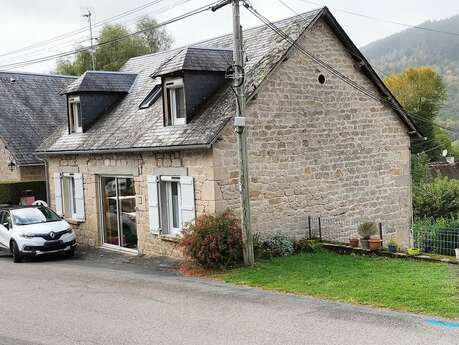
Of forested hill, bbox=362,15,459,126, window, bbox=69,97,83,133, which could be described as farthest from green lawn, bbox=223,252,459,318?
forested hill, bbox=362,15,459,126

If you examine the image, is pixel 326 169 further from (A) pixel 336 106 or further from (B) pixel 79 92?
(B) pixel 79 92

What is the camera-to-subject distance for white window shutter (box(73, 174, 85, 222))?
19.4m

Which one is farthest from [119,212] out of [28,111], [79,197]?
[28,111]

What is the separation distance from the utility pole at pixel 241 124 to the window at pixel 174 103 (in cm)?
307

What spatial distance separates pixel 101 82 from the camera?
19.9 meters

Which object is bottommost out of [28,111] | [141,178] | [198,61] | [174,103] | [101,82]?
[141,178]

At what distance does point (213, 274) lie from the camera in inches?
521

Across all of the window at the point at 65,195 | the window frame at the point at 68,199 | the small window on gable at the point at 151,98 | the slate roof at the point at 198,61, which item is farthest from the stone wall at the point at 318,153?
the window frame at the point at 68,199

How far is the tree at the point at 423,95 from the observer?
6047 centimetres

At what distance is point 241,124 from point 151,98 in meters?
6.49

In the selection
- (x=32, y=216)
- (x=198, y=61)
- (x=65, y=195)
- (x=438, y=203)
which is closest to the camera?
(x=198, y=61)

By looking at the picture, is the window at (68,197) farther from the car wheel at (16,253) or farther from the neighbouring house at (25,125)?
the neighbouring house at (25,125)

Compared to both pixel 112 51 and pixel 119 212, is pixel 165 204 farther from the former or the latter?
pixel 112 51

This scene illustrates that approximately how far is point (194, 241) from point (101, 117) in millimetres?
7995
